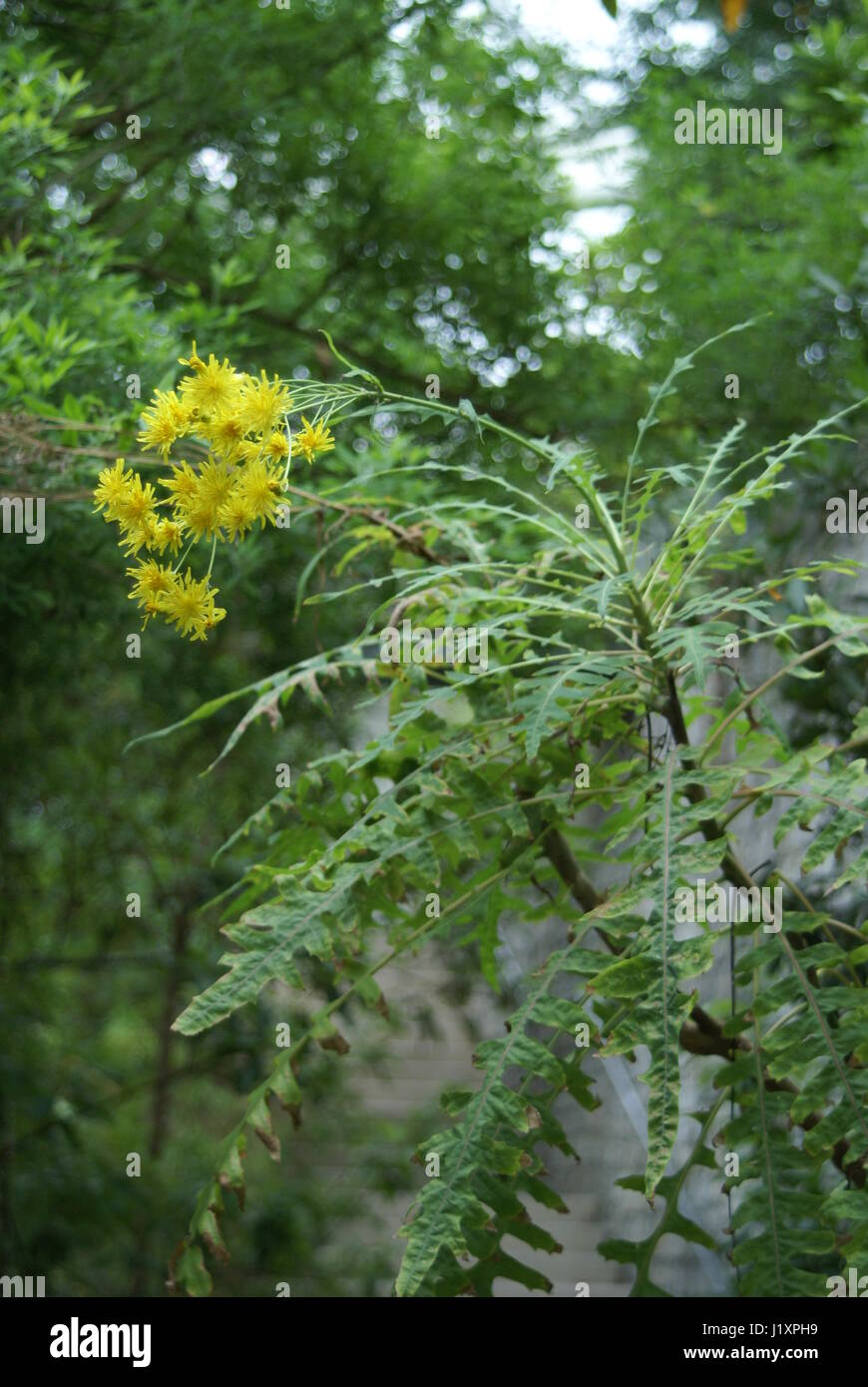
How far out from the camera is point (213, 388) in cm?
105

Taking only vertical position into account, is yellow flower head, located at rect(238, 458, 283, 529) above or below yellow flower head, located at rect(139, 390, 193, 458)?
below

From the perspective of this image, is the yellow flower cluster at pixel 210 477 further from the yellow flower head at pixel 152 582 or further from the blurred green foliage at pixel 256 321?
the blurred green foliage at pixel 256 321

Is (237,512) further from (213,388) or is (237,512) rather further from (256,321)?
(256,321)

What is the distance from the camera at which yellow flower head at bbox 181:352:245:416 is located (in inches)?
41.0

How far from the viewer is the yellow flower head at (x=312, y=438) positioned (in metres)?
1.07

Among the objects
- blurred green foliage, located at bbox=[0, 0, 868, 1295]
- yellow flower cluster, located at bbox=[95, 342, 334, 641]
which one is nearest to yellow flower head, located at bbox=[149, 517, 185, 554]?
yellow flower cluster, located at bbox=[95, 342, 334, 641]

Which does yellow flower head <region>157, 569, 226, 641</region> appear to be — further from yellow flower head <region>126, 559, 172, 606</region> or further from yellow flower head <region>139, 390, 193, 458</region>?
yellow flower head <region>139, 390, 193, 458</region>

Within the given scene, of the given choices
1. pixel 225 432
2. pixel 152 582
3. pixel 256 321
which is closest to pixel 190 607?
pixel 152 582

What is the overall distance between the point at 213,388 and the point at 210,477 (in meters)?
0.07

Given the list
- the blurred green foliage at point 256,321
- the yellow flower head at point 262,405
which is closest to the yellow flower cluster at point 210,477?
the yellow flower head at point 262,405

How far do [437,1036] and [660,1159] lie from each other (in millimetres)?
2799

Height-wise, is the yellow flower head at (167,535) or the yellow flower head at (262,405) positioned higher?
the yellow flower head at (262,405)
